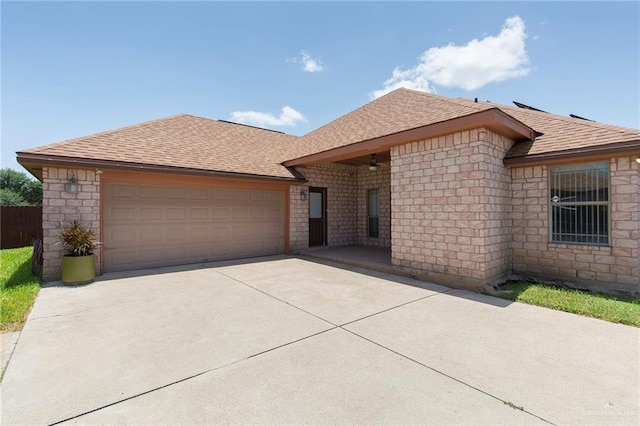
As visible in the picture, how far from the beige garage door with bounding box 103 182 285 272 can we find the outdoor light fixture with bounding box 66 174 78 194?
59 centimetres

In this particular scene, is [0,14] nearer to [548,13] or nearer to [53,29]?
[53,29]

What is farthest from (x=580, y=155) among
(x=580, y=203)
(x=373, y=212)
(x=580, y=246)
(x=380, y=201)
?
(x=373, y=212)

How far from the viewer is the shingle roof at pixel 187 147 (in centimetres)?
722

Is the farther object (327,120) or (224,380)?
(327,120)

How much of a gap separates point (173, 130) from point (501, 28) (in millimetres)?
10562

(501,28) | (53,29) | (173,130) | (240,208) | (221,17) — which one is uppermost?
(221,17)

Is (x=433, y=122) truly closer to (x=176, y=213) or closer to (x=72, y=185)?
(x=176, y=213)

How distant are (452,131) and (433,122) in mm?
486

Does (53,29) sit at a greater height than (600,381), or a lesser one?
greater

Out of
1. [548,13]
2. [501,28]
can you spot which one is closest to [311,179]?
[501,28]

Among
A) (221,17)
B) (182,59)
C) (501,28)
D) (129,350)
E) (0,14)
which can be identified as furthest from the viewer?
(182,59)

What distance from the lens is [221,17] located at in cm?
827

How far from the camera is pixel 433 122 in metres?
6.40

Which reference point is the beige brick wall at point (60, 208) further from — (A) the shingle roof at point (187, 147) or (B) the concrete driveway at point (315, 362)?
(B) the concrete driveway at point (315, 362)
